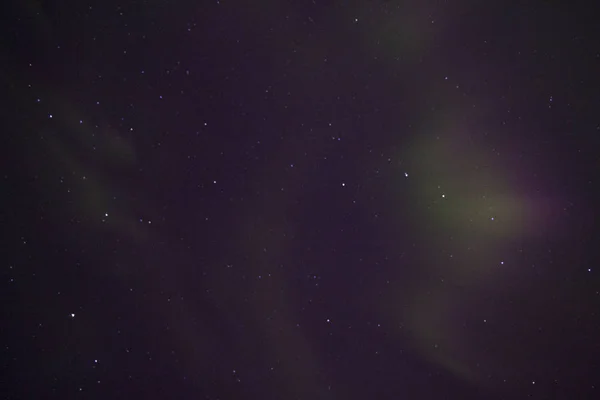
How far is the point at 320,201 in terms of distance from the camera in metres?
0.69

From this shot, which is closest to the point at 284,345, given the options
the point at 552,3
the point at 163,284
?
the point at 163,284

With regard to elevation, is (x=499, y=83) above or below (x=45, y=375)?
above

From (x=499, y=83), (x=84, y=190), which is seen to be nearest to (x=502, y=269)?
(x=499, y=83)

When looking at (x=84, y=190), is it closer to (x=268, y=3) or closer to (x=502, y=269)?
(x=268, y=3)

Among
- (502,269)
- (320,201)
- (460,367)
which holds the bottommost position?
(460,367)

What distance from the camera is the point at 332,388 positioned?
693mm

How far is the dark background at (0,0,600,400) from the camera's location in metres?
0.66

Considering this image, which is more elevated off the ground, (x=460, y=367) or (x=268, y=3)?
(x=268, y=3)

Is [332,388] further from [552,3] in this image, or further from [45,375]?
[552,3]

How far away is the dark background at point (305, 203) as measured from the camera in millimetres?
664

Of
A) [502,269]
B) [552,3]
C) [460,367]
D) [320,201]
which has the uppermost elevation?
[552,3]

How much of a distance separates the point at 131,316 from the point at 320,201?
0.36m

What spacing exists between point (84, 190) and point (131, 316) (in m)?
0.22

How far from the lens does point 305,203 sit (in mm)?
690
